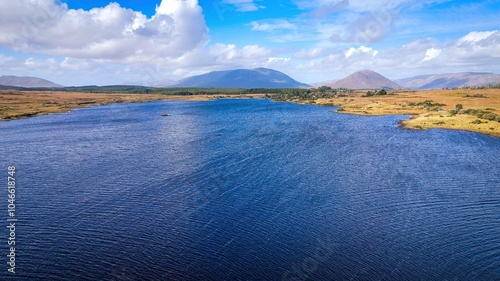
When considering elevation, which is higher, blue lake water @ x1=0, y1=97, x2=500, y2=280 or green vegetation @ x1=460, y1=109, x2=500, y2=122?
green vegetation @ x1=460, y1=109, x2=500, y2=122

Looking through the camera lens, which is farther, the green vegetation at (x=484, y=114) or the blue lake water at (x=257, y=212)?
the green vegetation at (x=484, y=114)

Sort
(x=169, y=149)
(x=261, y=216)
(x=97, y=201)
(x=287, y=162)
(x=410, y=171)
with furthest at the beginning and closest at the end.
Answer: (x=169, y=149)
(x=287, y=162)
(x=410, y=171)
(x=97, y=201)
(x=261, y=216)

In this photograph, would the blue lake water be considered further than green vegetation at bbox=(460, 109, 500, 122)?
No

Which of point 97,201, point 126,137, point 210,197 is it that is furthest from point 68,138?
point 210,197

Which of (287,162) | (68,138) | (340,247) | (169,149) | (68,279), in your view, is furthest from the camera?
(68,138)

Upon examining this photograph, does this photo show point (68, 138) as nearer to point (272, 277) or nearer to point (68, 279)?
point (68, 279)

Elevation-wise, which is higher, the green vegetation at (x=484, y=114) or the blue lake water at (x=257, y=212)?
the green vegetation at (x=484, y=114)

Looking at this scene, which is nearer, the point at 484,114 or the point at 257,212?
the point at 257,212

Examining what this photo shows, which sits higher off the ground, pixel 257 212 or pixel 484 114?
pixel 484 114
